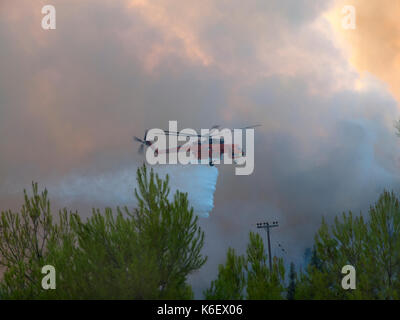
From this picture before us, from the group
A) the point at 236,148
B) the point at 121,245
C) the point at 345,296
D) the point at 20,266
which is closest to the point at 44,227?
the point at 20,266

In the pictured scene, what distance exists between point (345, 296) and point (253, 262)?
5.94m

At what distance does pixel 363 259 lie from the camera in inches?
1053

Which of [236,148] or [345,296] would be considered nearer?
[345,296]

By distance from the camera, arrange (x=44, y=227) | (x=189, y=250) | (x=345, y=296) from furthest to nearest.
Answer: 1. (x=44, y=227)
2. (x=345, y=296)
3. (x=189, y=250)

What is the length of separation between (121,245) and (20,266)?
11124 millimetres

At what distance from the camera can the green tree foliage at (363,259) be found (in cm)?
2623

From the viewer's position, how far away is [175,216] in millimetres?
22531

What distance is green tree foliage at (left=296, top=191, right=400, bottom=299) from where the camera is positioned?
86.1 feet
